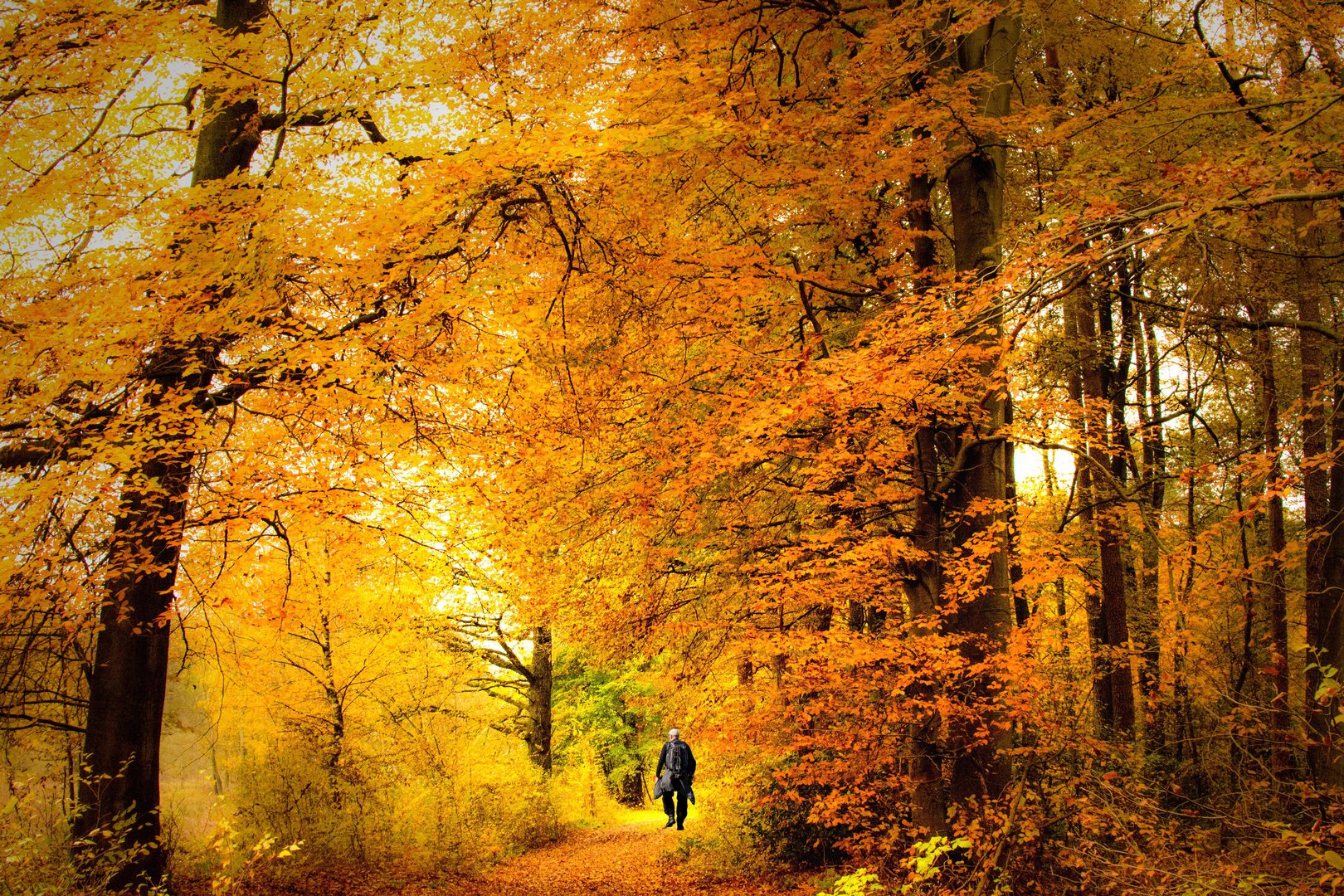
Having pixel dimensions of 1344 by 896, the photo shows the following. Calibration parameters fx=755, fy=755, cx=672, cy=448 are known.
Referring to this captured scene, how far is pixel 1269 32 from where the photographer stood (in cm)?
→ 530

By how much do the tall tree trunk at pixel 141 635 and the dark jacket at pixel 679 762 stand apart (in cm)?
636

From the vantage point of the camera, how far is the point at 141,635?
7.07m

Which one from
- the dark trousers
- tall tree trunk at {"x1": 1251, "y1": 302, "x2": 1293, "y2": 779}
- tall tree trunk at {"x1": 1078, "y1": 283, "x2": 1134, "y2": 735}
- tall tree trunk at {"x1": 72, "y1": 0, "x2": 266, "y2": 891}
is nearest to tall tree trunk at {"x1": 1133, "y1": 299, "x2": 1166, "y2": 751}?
tall tree trunk at {"x1": 1078, "y1": 283, "x2": 1134, "y2": 735}

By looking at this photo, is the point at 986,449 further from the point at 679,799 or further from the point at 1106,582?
the point at 679,799

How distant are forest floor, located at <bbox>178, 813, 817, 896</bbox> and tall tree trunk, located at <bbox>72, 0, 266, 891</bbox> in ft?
5.46

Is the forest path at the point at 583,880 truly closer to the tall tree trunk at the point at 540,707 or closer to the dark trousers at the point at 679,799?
the dark trousers at the point at 679,799

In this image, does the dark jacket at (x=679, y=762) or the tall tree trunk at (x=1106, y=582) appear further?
the dark jacket at (x=679, y=762)

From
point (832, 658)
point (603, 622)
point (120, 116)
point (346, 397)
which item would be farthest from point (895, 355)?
point (120, 116)

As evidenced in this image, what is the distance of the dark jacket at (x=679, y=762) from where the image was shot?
11219mm

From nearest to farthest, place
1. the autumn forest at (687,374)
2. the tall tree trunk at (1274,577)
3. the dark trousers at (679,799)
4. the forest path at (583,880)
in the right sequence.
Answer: the autumn forest at (687,374)
the tall tree trunk at (1274,577)
the forest path at (583,880)
the dark trousers at (679,799)

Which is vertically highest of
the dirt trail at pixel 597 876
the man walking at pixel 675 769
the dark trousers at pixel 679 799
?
the man walking at pixel 675 769

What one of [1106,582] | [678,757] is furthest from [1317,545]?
[678,757]

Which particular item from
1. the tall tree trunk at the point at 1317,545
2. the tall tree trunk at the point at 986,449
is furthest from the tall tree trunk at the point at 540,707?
the tall tree trunk at the point at 1317,545

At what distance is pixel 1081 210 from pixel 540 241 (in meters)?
4.17
